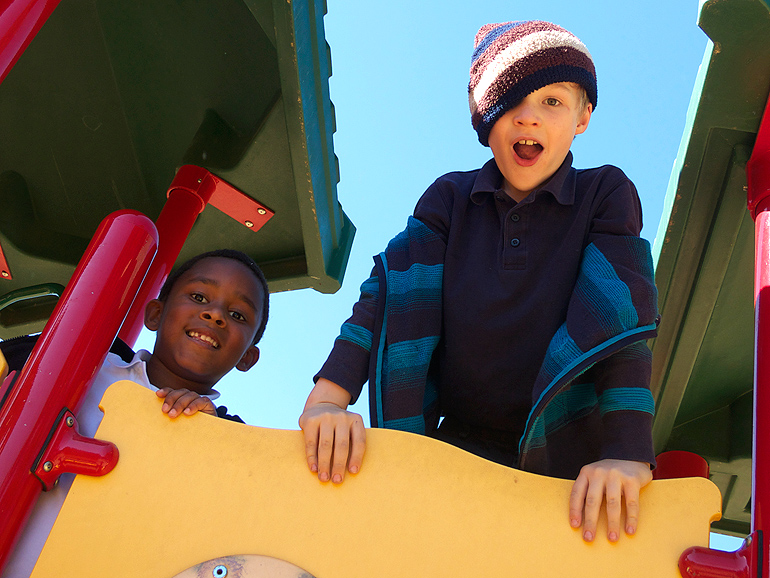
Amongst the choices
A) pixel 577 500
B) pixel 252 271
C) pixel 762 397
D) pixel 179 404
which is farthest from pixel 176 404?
pixel 252 271

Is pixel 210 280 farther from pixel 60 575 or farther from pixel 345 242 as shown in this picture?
pixel 60 575

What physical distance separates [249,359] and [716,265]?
130cm

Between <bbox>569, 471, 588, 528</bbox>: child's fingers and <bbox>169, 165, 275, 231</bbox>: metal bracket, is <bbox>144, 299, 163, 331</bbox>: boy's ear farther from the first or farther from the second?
<bbox>569, 471, 588, 528</bbox>: child's fingers

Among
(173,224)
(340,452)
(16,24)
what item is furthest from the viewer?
(173,224)

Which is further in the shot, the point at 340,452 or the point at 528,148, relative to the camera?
the point at 528,148

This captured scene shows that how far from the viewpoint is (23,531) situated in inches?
39.3

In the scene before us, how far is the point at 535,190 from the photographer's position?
56.4 inches

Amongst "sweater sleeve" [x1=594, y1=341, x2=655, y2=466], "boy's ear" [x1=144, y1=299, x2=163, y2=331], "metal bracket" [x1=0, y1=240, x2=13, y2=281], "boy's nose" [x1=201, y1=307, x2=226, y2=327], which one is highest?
"metal bracket" [x1=0, y1=240, x2=13, y2=281]

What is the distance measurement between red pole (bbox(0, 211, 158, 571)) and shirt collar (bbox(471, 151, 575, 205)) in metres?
0.65

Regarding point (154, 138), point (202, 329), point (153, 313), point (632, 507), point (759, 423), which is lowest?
point (632, 507)

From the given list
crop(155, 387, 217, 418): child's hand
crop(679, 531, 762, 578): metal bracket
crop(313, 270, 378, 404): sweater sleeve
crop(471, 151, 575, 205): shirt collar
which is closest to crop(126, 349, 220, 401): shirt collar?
crop(313, 270, 378, 404): sweater sleeve

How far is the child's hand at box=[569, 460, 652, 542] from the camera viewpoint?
0.96 meters

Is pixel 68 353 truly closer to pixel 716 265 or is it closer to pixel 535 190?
pixel 535 190

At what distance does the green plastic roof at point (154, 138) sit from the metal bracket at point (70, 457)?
129 centimetres
